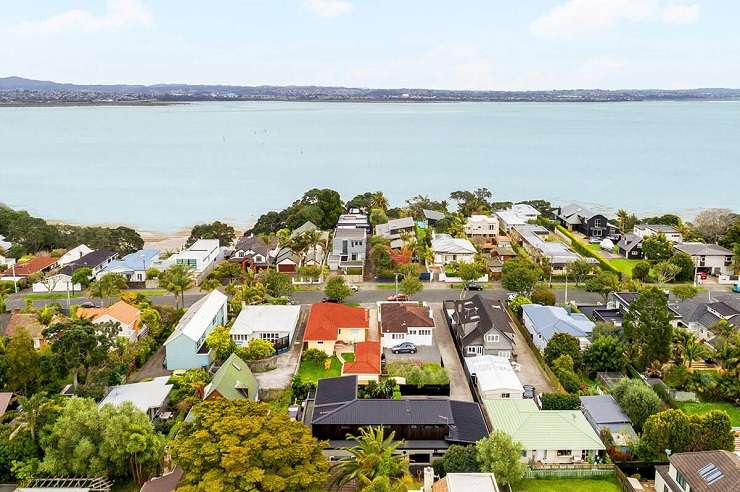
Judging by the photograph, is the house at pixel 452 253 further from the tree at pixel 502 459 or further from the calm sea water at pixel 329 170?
the calm sea water at pixel 329 170

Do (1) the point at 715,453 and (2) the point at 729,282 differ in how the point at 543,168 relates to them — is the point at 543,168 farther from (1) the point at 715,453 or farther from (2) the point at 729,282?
(1) the point at 715,453

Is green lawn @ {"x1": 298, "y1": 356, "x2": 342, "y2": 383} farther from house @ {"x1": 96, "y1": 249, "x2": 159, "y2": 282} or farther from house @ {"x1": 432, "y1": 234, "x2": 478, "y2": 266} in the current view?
house @ {"x1": 432, "y1": 234, "x2": 478, "y2": 266}

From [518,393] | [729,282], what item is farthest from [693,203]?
[518,393]

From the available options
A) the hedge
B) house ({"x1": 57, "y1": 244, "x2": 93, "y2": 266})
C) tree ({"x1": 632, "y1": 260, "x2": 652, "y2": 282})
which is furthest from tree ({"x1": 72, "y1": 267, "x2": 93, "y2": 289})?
tree ({"x1": 632, "y1": 260, "x2": 652, "y2": 282})

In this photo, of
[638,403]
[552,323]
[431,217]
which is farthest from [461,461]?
[431,217]

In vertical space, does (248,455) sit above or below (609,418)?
above

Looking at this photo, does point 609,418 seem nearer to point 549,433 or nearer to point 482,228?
point 549,433
